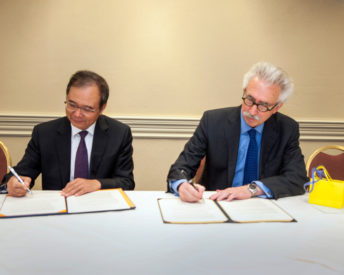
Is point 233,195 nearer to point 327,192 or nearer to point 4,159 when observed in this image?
point 327,192

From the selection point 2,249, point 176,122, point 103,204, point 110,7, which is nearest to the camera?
point 2,249

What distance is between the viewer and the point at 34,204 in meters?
1.46

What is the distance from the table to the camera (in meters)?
0.98

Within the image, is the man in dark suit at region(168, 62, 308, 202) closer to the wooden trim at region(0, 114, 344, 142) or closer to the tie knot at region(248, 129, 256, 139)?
the tie knot at region(248, 129, 256, 139)

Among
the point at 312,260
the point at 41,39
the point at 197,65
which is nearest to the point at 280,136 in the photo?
the point at 312,260

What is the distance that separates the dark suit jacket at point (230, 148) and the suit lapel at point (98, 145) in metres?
0.47

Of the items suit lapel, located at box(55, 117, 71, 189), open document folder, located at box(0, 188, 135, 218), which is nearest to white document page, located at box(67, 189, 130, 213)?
open document folder, located at box(0, 188, 135, 218)

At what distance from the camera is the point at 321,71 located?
10.8 ft

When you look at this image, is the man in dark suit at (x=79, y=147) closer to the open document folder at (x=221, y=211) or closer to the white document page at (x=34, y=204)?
the white document page at (x=34, y=204)

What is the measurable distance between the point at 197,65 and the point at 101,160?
1620 mm

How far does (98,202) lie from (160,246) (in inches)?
20.3

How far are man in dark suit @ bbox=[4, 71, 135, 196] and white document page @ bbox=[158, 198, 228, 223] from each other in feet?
1.59

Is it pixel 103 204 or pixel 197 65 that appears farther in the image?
pixel 197 65

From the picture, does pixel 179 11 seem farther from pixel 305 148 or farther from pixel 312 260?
pixel 312 260
